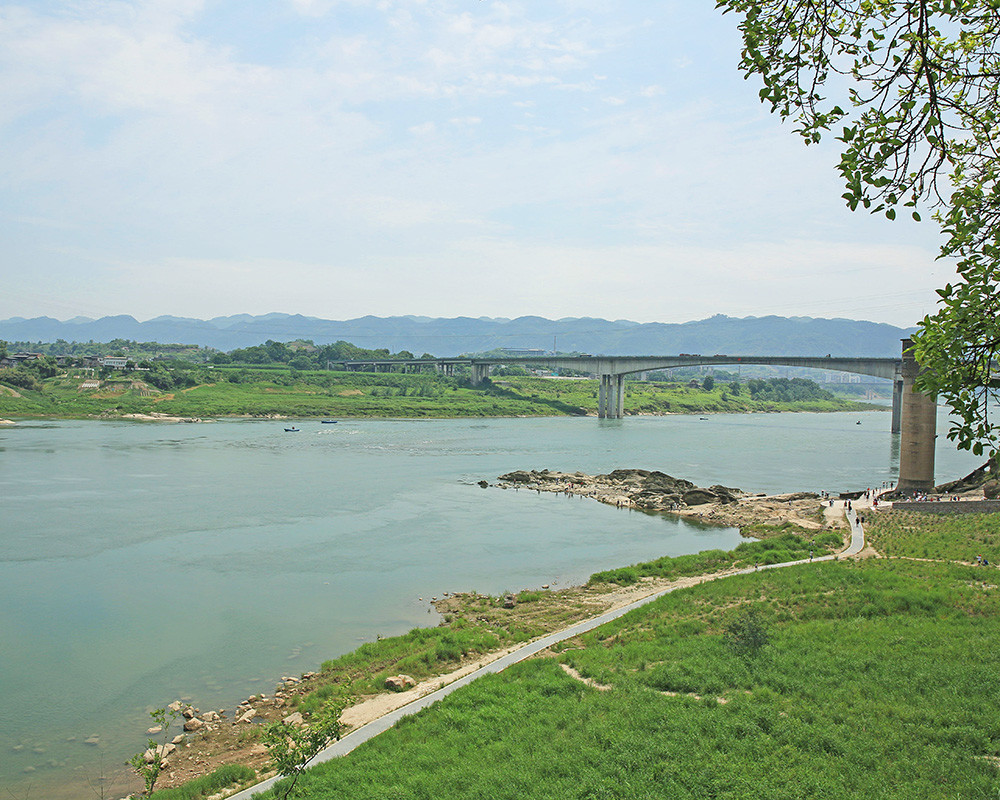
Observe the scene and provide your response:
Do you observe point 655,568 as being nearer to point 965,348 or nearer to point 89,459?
point 965,348

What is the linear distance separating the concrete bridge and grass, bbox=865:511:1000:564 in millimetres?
2966

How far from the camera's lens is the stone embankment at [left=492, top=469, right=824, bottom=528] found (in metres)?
29.4

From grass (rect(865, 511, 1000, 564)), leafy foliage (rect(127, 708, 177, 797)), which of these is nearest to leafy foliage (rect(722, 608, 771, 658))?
leafy foliage (rect(127, 708, 177, 797))

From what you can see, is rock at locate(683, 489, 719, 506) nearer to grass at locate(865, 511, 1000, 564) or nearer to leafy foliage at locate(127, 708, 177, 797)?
grass at locate(865, 511, 1000, 564)

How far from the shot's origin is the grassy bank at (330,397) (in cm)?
7144

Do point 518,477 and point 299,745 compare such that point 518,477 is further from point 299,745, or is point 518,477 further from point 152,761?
point 299,745

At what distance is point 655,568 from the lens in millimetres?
20438

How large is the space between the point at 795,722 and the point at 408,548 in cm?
1667

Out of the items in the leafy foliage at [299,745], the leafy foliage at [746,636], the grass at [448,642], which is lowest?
the grass at [448,642]

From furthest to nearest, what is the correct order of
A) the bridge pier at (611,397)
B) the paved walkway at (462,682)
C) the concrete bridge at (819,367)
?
the bridge pier at (611,397) < the concrete bridge at (819,367) < the paved walkway at (462,682)

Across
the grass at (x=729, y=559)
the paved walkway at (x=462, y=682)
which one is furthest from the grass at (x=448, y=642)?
the grass at (x=729, y=559)

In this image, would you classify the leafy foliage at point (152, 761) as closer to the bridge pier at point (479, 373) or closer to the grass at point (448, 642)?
the grass at point (448, 642)

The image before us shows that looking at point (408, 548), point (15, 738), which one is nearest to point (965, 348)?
point (15, 738)

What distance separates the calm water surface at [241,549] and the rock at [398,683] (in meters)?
2.38
